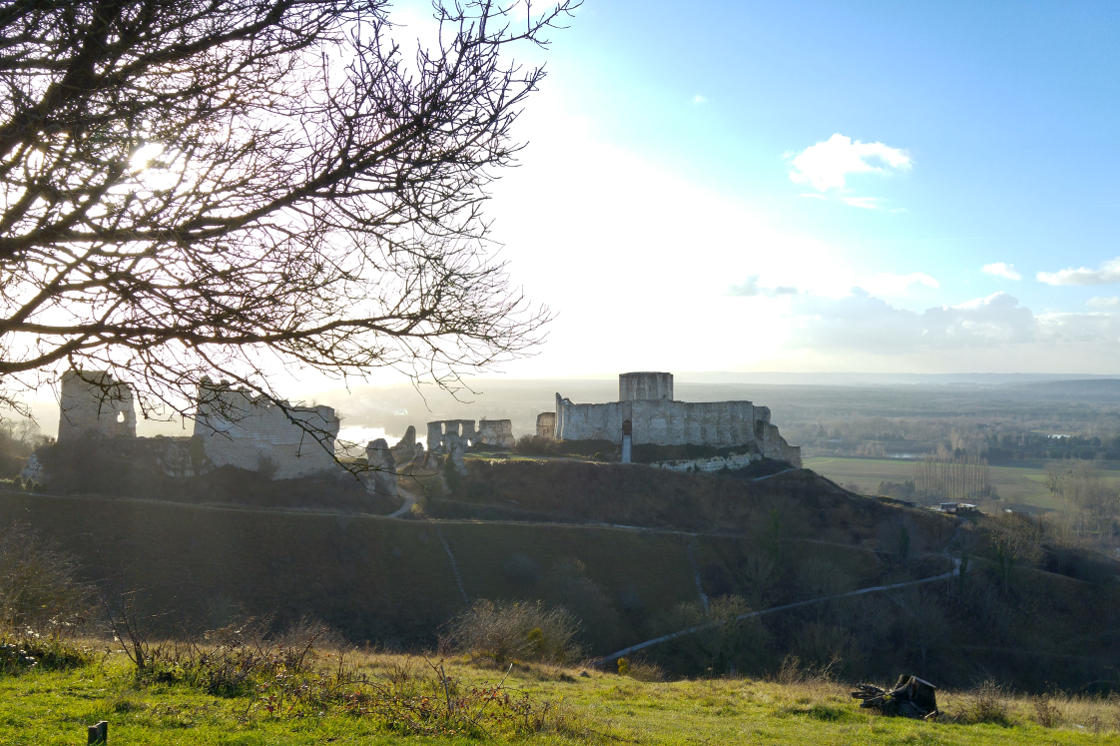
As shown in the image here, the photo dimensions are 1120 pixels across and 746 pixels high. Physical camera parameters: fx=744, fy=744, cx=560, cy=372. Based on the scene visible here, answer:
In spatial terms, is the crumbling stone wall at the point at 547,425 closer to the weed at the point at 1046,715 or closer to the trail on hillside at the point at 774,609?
the trail on hillside at the point at 774,609

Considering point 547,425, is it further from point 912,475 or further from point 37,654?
point 912,475

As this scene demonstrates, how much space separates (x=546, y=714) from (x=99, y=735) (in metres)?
3.85

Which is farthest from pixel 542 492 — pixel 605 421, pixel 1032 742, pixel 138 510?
pixel 1032 742

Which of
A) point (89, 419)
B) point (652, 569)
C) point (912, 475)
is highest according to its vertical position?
point (89, 419)

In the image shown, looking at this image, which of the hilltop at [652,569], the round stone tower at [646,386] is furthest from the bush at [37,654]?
the round stone tower at [646,386]

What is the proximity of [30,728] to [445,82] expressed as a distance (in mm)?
5382

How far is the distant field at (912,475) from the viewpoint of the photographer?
250 feet

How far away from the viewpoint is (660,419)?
130ft

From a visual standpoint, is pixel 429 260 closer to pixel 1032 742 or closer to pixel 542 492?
pixel 1032 742

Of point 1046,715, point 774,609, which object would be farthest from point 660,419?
point 1046,715

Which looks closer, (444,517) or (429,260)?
(429,260)

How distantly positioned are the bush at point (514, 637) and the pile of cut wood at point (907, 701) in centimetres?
640

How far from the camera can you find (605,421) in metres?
39.7

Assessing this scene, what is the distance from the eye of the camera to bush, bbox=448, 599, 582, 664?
1455cm
